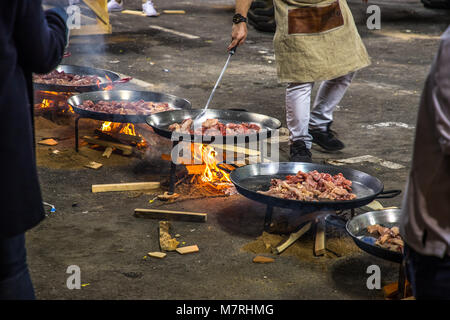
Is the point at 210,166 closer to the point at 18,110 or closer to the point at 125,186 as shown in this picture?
the point at 125,186

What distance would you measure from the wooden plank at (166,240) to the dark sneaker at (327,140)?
269 cm

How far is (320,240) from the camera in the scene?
15.5 ft

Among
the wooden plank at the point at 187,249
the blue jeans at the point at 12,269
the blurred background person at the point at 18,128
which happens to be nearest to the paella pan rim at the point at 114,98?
the wooden plank at the point at 187,249

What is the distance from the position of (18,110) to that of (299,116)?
407 cm

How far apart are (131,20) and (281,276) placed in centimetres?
1328

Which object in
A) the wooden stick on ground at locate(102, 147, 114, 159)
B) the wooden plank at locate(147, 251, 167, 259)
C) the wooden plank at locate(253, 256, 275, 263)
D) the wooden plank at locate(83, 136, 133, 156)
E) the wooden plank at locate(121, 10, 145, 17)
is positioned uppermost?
the wooden plank at locate(121, 10, 145, 17)

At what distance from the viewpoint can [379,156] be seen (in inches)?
276

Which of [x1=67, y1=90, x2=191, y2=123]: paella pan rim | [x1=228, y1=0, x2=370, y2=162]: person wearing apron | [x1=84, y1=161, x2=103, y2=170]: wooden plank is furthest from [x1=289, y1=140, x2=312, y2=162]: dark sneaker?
[x1=84, y1=161, x2=103, y2=170]: wooden plank

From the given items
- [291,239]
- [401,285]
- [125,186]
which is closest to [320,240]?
[291,239]

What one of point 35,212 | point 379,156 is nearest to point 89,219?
point 35,212

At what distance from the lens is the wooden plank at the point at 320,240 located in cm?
465

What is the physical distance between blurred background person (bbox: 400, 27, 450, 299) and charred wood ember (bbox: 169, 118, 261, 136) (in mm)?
3398

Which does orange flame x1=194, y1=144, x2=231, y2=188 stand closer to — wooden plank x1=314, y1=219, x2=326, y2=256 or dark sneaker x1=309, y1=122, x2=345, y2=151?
wooden plank x1=314, y1=219, x2=326, y2=256

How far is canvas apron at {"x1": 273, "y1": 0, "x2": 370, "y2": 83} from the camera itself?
6.09m
